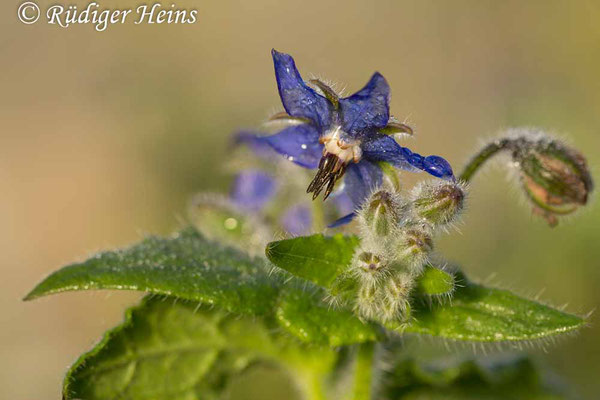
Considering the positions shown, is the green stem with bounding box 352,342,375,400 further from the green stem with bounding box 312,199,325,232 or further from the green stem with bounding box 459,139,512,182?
the green stem with bounding box 459,139,512,182

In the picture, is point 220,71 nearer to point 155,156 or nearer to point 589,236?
point 155,156

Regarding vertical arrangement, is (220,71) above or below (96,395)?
above

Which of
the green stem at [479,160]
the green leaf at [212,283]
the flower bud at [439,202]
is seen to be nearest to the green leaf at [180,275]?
the green leaf at [212,283]

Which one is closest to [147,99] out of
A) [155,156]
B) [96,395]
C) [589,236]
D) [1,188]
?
[155,156]

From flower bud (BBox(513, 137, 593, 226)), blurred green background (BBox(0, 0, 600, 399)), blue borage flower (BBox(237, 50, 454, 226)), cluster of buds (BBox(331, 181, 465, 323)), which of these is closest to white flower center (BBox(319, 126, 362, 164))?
blue borage flower (BBox(237, 50, 454, 226))

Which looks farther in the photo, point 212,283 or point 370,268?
point 212,283

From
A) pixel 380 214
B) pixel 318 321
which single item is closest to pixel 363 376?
pixel 318 321

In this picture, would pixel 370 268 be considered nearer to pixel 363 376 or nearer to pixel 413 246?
pixel 413 246
